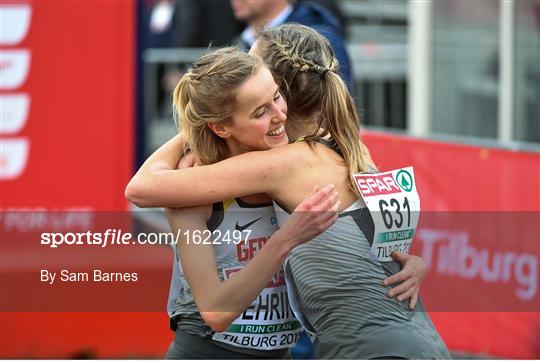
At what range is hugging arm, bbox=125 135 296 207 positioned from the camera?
2.91m

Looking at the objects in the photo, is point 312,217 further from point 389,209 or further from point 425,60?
point 425,60

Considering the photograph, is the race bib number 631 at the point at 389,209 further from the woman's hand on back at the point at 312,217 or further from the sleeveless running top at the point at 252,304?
the sleeveless running top at the point at 252,304

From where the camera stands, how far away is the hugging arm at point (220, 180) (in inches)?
114

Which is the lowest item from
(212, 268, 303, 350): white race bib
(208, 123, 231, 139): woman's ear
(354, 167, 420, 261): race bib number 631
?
(212, 268, 303, 350): white race bib

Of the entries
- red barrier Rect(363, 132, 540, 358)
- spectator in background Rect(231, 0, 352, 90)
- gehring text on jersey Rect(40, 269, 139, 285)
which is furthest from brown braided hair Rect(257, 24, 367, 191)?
red barrier Rect(363, 132, 540, 358)

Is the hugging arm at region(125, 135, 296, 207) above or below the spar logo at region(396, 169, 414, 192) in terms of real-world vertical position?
above

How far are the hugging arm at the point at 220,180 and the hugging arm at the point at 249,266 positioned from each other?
12cm

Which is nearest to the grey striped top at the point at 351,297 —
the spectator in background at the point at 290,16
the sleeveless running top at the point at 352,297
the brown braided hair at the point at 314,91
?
the sleeveless running top at the point at 352,297

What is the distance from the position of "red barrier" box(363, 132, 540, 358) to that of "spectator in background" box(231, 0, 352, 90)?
0.88m

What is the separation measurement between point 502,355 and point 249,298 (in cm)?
361

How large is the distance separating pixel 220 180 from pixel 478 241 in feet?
10.8

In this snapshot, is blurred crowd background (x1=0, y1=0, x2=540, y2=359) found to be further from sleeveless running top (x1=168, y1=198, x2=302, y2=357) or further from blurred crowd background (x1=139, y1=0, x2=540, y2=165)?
sleeveless running top (x1=168, y1=198, x2=302, y2=357)

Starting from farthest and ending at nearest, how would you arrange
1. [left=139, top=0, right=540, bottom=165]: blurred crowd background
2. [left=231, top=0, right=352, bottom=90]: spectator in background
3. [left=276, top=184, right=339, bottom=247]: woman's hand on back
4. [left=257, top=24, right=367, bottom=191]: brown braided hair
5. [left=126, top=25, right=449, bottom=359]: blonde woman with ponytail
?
[left=139, top=0, right=540, bottom=165]: blurred crowd background < [left=231, top=0, right=352, bottom=90]: spectator in background < [left=257, top=24, right=367, bottom=191]: brown braided hair < [left=126, top=25, right=449, bottom=359]: blonde woman with ponytail < [left=276, top=184, right=339, bottom=247]: woman's hand on back

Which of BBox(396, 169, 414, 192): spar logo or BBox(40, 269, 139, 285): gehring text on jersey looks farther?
BBox(40, 269, 139, 285): gehring text on jersey
